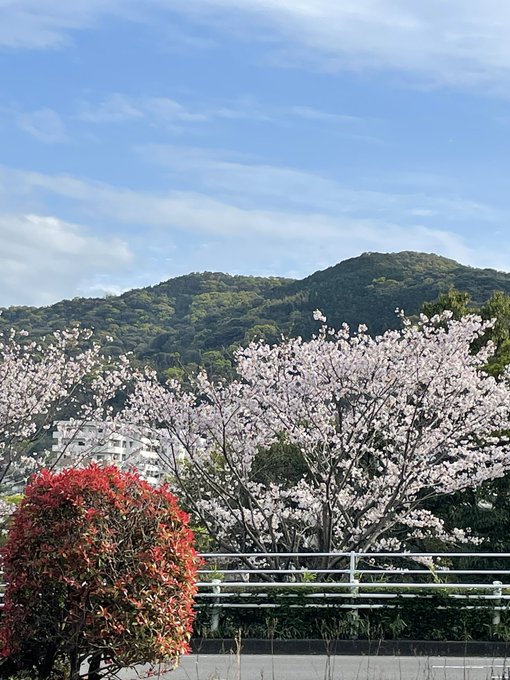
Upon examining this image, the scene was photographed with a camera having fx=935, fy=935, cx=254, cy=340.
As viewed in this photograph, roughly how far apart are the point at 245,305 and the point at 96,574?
60519 mm

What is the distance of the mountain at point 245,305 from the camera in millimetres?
54000

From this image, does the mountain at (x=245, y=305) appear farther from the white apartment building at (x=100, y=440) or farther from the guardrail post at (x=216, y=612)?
the guardrail post at (x=216, y=612)

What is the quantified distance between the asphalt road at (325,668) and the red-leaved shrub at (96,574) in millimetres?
1924

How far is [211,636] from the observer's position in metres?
13.6

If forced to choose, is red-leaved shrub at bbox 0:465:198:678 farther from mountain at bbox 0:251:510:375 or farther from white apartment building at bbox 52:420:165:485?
mountain at bbox 0:251:510:375

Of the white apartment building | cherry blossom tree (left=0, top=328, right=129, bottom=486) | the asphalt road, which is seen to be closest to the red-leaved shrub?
the asphalt road

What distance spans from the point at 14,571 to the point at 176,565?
144 centimetres

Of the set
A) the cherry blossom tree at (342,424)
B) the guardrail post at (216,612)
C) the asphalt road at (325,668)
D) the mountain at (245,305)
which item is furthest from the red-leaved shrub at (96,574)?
the mountain at (245,305)

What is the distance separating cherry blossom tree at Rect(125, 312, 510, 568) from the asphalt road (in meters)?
3.88

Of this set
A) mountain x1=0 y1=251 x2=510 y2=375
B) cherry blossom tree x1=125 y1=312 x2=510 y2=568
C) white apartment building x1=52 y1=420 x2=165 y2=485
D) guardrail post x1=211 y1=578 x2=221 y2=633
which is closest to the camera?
guardrail post x1=211 y1=578 x2=221 y2=633

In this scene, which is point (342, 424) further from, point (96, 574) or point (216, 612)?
point (96, 574)

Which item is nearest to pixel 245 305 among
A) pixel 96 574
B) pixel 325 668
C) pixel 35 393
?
pixel 35 393

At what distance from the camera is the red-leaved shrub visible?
7910 millimetres

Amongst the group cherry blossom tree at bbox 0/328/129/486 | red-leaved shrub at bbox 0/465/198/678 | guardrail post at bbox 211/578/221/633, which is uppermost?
cherry blossom tree at bbox 0/328/129/486
